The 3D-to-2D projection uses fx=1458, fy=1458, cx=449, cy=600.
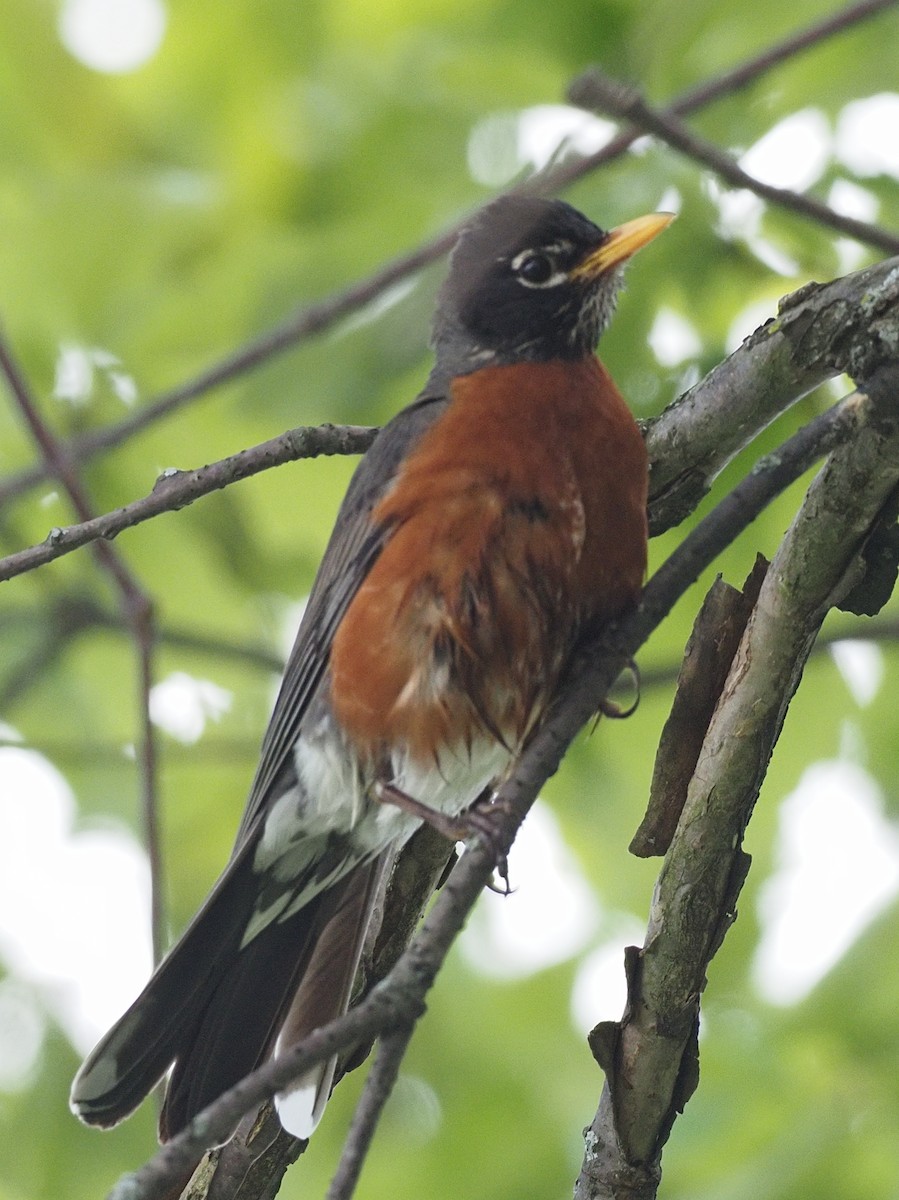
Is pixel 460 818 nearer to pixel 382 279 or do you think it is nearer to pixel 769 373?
pixel 769 373

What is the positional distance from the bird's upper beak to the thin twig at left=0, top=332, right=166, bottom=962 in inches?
58.0

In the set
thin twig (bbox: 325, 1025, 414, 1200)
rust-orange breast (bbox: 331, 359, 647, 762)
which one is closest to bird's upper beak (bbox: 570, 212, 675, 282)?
rust-orange breast (bbox: 331, 359, 647, 762)

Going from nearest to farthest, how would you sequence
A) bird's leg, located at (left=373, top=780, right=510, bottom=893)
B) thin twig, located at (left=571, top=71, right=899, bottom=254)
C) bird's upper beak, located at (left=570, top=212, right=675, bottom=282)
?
bird's leg, located at (left=373, top=780, right=510, bottom=893)
thin twig, located at (left=571, top=71, right=899, bottom=254)
bird's upper beak, located at (left=570, top=212, right=675, bottom=282)

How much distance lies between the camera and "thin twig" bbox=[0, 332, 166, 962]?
3.52 m

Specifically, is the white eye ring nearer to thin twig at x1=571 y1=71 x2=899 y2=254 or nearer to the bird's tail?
thin twig at x1=571 y1=71 x2=899 y2=254

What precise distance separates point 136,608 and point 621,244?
1.56 m

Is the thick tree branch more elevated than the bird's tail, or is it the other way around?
the bird's tail

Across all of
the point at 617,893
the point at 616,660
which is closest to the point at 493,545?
the point at 616,660

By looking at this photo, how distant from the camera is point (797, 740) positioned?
14.2 feet

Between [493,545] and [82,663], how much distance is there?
2.27 meters

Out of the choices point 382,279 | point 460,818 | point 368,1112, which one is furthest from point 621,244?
point 368,1112

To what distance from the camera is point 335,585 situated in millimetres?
3615

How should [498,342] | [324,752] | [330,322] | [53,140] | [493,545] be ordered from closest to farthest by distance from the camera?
[493,545]
[324,752]
[330,322]
[498,342]
[53,140]

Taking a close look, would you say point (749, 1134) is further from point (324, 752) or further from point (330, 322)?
point (330, 322)
